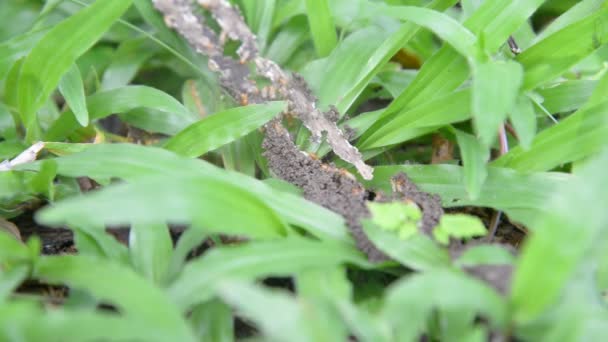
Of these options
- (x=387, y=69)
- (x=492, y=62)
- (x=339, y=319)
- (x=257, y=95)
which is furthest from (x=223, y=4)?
(x=339, y=319)

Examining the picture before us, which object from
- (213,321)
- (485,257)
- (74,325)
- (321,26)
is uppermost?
(321,26)

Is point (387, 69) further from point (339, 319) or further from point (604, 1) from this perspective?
point (339, 319)

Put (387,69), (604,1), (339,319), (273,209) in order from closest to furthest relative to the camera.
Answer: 1. (339,319)
2. (273,209)
3. (604,1)
4. (387,69)

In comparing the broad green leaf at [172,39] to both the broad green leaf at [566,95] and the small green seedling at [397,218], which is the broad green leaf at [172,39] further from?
the broad green leaf at [566,95]

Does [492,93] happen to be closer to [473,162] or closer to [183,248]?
[473,162]

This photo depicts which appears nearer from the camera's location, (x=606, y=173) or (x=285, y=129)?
(x=606, y=173)

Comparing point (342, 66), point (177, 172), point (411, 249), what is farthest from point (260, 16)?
point (411, 249)
